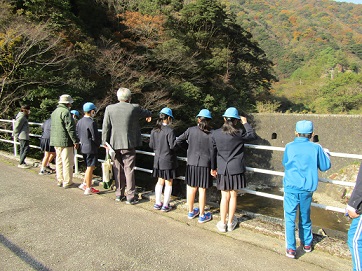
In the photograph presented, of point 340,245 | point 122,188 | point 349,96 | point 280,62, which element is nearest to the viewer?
point 340,245

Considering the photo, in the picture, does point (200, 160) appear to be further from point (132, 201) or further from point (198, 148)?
point (132, 201)

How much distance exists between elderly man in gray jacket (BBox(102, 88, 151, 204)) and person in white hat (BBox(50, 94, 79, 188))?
0.95m

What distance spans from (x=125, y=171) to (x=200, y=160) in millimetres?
1218

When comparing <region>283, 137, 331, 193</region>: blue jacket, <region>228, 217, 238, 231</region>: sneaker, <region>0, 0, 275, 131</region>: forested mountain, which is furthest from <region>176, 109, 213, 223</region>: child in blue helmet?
<region>0, 0, 275, 131</region>: forested mountain

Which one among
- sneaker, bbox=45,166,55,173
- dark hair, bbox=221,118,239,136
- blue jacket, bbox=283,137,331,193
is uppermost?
dark hair, bbox=221,118,239,136

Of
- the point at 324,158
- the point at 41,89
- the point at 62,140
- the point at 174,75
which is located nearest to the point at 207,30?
the point at 174,75

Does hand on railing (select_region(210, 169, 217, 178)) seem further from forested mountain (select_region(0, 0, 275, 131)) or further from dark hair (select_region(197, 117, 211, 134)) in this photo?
forested mountain (select_region(0, 0, 275, 131))

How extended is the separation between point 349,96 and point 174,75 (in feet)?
75.0

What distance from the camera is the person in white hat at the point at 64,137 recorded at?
4.82 meters

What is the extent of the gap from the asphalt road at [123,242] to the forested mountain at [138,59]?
951 cm

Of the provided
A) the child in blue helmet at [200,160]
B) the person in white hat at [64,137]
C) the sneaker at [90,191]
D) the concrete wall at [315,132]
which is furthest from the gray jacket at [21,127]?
the concrete wall at [315,132]

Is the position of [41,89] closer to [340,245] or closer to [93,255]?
[93,255]

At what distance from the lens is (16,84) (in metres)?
12.4

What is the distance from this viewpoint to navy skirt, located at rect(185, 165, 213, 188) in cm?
359
